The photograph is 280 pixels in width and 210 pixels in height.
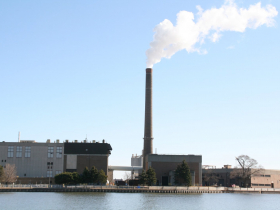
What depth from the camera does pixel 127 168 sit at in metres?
126

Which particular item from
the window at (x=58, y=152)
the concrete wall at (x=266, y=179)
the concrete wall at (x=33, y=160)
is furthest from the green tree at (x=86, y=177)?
the concrete wall at (x=266, y=179)

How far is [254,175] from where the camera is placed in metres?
120

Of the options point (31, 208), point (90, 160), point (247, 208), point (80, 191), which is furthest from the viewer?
point (90, 160)

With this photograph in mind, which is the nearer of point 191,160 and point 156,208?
point 156,208

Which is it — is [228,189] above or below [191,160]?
below

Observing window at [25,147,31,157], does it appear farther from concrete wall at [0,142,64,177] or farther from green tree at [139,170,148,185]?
green tree at [139,170,148,185]

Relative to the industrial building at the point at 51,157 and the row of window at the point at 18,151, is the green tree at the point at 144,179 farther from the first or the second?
the row of window at the point at 18,151

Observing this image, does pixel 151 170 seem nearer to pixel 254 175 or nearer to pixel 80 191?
pixel 80 191

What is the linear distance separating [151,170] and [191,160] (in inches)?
605

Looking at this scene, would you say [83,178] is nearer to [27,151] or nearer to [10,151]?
[27,151]

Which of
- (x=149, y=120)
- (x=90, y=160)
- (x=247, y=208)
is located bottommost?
(x=247, y=208)

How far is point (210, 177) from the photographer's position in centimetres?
13200

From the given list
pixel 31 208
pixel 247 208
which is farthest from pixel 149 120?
pixel 31 208

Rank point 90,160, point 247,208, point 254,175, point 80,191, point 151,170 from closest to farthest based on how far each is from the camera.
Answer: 1. point 247,208
2. point 80,191
3. point 151,170
4. point 90,160
5. point 254,175
